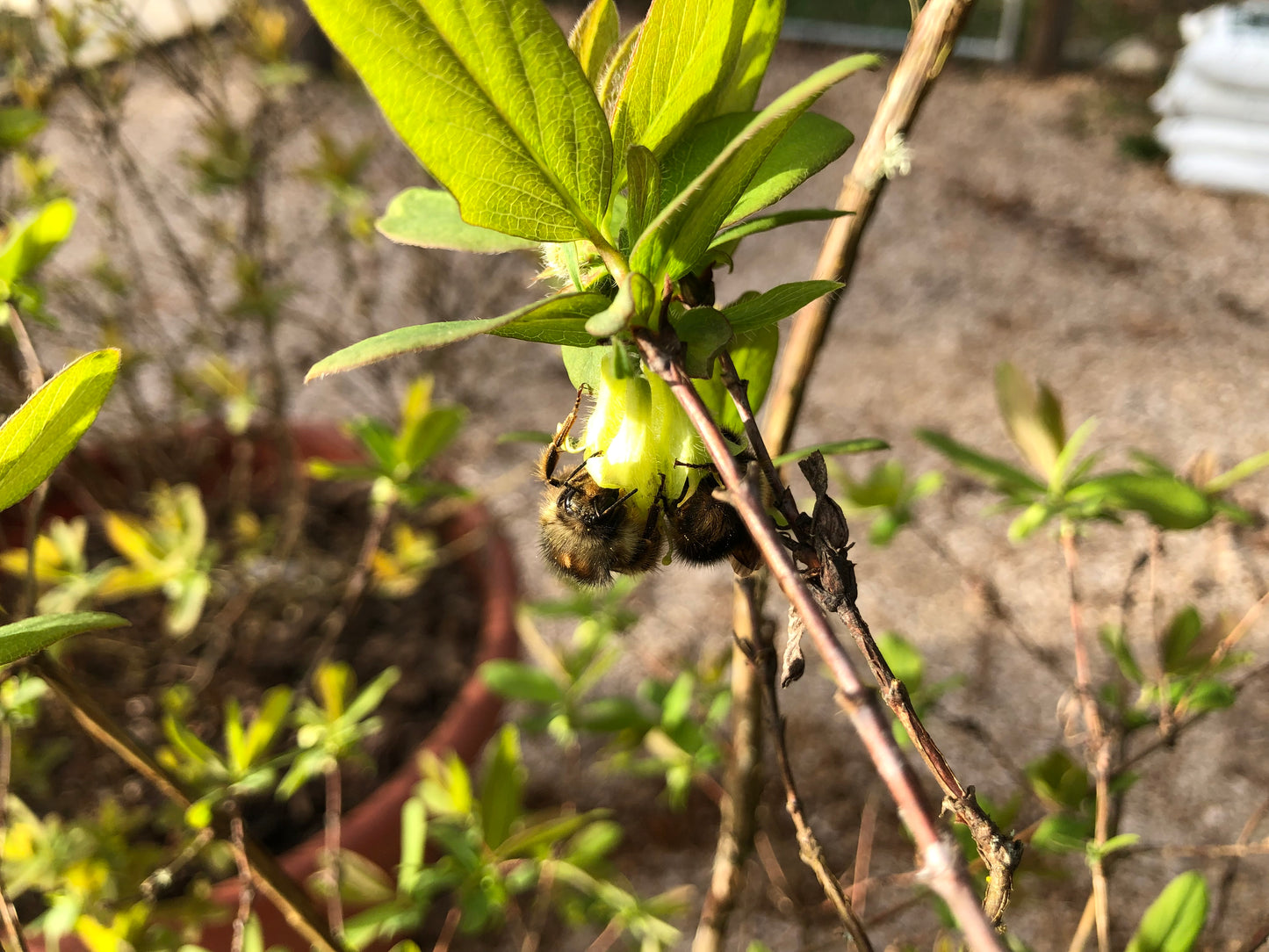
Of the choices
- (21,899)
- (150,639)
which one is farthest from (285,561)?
(21,899)

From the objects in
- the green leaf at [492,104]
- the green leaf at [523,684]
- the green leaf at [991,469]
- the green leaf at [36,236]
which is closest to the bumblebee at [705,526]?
the green leaf at [492,104]

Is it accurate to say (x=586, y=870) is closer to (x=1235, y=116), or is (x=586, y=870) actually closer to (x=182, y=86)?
(x=182, y=86)

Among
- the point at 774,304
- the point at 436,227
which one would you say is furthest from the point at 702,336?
the point at 436,227

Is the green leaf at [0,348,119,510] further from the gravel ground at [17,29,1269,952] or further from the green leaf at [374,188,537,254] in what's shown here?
the gravel ground at [17,29,1269,952]

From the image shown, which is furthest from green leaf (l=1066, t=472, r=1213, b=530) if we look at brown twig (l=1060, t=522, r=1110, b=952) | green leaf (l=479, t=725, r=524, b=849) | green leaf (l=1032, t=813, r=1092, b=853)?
green leaf (l=479, t=725, r=524, b=849)

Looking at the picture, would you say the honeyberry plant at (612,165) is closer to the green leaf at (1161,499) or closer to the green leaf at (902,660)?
the green leaf at (1161,499)

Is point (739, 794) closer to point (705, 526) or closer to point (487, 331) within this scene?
point (705, 526)
